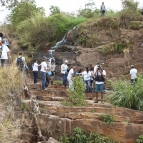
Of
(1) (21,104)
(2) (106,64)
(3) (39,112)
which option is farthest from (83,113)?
(2) (106,64)

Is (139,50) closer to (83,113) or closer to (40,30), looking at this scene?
(40,30)

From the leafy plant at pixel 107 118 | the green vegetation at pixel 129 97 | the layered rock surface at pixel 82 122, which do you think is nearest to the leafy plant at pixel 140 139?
the layered rock surface at pixel 82 122

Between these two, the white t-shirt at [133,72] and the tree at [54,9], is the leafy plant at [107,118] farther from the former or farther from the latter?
the tree at [54,9]

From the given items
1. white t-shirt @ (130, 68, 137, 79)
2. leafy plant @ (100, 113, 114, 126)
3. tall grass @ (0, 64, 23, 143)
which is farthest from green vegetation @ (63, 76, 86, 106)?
white t-shirt @ (130, 68, 137, 79)

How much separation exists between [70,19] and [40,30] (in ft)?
8.47

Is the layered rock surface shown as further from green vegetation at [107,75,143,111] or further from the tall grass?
green vegetation at [107,75,143,111]

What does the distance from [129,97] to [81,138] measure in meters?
2.48

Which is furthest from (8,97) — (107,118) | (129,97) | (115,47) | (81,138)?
(115,47)

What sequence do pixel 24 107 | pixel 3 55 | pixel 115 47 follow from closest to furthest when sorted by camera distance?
1. pixel 24 107
2. pixel 3 55
3. pixel 115 47

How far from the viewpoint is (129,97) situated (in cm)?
1020

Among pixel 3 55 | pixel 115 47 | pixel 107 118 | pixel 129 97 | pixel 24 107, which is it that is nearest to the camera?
pixel 24 107

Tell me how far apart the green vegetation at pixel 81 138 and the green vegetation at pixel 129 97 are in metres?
1.81

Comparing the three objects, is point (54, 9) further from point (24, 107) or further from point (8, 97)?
point (24, 107)

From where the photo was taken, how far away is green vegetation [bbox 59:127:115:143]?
8.76m
